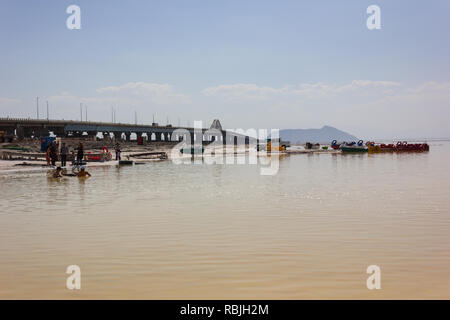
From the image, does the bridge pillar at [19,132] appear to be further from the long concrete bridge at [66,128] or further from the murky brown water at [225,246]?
the murky brown water at [225,246]

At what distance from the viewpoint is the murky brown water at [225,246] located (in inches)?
296

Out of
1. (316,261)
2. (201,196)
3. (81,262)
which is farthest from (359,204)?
(81,262)

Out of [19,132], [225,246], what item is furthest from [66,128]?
[225,246]

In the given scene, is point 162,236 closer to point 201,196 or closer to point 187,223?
point 187,223

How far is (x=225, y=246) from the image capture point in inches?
411

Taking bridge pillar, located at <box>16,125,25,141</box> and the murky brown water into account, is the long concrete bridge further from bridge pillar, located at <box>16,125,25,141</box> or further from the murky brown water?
the murky brown water

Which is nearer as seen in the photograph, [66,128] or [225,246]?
[225,246]

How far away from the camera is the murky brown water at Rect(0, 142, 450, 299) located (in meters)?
7.51

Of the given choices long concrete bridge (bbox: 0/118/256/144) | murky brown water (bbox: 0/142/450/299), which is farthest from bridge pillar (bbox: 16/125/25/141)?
murky brown water (bbox: 0/142/450/299)

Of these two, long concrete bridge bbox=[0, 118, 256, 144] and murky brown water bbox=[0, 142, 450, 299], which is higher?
long concrete bridge bbox=[0, 118, 256, 144]

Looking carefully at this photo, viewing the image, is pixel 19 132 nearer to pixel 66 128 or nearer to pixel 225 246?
pixel 66 128

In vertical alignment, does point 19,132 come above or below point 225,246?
above

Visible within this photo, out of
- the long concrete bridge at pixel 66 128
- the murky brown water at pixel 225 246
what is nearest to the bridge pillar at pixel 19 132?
the long concrete bridge at pixel 66 128
